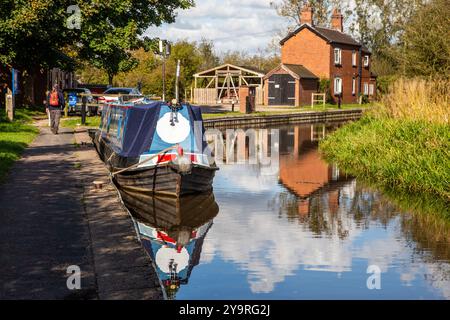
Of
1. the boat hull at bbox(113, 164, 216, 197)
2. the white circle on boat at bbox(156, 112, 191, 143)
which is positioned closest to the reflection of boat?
the boat hull at bbox(113, 164, 216, 197)

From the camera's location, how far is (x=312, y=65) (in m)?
61.5

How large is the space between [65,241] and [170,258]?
185cm

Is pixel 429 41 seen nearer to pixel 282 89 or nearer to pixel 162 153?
pixel 162 153

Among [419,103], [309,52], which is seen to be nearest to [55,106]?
[419,103]

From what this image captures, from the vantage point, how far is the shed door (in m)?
58.1

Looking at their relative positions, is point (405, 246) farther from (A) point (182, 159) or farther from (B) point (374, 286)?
(A) point (182, 159)

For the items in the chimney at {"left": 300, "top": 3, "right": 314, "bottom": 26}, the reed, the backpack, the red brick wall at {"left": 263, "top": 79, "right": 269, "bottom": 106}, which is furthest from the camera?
the chimney at {"left": 300, "top": 3, "right": 314, "bottom": 26}

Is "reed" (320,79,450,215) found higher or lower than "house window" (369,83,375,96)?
lower

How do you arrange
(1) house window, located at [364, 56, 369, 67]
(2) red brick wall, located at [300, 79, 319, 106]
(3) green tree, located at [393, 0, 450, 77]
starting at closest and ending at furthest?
(3) green tree, located at [393, 0, 450, 77], (2) red brick wall, located at [300, 79, 319, 106], (1) house window, located at [364, 56, 369, 67]

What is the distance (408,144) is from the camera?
18.7 m

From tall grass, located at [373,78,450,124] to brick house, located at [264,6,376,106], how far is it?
32316 millimetres

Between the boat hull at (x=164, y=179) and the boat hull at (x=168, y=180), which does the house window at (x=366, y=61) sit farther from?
the boat hull at (x=168, y=180)

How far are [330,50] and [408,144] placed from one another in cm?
4249

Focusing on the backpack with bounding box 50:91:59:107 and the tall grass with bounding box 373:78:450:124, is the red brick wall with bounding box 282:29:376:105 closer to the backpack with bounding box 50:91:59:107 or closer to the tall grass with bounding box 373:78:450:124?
the tall grass with bounding box 373:78:450:124
